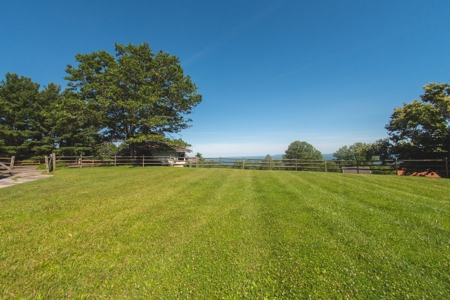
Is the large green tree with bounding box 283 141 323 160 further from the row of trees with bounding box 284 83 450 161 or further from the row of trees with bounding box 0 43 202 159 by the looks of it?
the row of trees with bounding box 0 43 202 159

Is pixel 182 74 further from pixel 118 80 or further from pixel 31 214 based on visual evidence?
pixel 31 214

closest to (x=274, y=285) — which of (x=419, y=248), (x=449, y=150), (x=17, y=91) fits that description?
(x=419, y=248)

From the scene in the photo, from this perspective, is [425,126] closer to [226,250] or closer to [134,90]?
[226,250]

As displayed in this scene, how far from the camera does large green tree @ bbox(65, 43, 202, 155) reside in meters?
17.6

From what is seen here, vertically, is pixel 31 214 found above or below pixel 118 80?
below

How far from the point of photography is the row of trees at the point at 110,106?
1752 centimetres

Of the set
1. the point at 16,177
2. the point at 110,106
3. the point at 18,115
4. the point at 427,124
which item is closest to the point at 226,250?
the point at 16,177

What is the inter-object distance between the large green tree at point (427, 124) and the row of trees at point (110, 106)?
21237 mm

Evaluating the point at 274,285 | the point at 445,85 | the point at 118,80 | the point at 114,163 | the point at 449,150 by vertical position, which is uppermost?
the point at 118,80

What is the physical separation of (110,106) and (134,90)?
9.28 ft

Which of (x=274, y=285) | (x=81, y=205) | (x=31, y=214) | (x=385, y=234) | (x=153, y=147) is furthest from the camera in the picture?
(x=153, y=147)

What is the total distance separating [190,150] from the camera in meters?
26.9

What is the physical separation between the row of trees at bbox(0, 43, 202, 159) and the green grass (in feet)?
47.2

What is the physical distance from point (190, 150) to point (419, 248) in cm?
2542
